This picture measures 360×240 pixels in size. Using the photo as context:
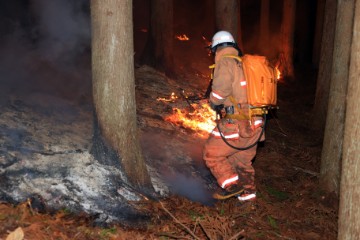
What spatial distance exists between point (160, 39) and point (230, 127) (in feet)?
19.2

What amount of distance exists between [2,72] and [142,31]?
316 inches

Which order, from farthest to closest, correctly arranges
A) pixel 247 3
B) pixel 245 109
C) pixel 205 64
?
pixel 247 3
pixel 205 64
pixel 245 109

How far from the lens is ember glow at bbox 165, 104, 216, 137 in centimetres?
746

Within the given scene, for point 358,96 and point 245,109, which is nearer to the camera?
point 358,96

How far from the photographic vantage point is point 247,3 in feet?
80.7

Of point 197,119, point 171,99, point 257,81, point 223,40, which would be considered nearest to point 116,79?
point 223,40

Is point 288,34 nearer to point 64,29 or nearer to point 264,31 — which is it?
point 264,31

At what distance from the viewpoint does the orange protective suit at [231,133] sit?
17.0 ft

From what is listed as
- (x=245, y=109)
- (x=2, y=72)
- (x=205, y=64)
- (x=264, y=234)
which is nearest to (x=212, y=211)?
(x=264, y=234)

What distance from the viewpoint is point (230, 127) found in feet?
17.7

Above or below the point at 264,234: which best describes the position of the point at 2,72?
above

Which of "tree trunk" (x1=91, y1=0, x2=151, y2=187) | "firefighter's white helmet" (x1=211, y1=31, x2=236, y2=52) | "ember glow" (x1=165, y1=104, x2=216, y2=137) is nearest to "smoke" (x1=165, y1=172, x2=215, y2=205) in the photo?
"tree trunk" (x1=91, y1=0, x2=151, y2=187)

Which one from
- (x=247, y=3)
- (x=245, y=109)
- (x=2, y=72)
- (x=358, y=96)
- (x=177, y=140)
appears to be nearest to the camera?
(x=358, y=96)

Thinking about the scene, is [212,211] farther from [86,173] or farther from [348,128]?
[348,128]
